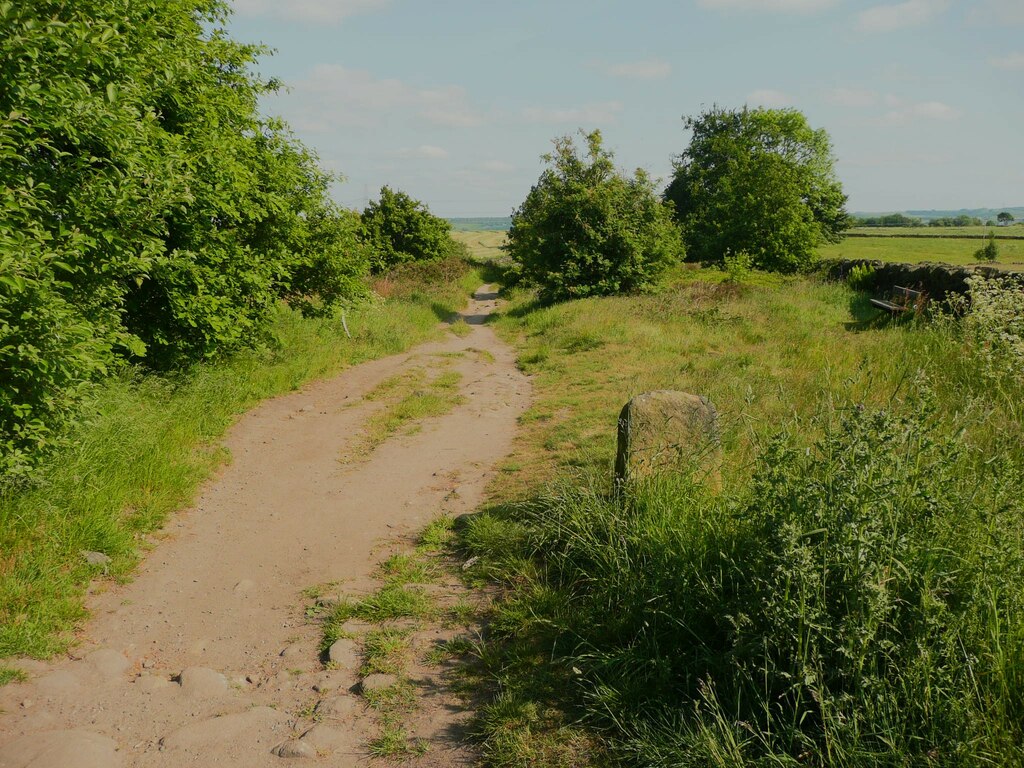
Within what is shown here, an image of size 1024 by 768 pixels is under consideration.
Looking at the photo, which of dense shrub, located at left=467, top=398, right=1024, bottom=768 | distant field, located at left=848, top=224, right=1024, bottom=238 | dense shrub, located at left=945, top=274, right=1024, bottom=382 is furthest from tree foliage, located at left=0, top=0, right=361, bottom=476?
distant field, located at left=848, top=224, right=1024, bottom=238

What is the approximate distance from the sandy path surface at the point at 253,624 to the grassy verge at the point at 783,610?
862 millimetres

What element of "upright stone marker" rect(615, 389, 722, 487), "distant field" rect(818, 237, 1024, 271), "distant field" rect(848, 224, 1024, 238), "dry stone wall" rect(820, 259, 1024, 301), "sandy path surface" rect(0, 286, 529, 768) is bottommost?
"sandy path surface" rect(0, 286, 529, 768)

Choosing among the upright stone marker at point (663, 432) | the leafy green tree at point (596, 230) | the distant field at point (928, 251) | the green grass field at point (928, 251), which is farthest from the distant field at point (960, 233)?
the upright stone marker at point (663, 432)

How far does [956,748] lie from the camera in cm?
253

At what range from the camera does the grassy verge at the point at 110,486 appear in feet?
15.2

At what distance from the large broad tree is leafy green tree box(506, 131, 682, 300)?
7.57 m

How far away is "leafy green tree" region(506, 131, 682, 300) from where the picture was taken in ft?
72.5

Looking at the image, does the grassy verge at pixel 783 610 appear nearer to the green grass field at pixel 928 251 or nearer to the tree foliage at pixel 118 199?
the tree foliage at pixel 118 199

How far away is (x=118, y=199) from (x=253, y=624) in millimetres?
4096

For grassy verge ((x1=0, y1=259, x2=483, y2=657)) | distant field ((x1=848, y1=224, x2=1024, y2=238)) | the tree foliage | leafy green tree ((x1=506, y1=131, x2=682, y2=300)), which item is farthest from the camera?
distant field ((x1=848, y1=224, x2=1024, y2=238))

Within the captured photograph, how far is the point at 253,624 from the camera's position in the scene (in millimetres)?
4906

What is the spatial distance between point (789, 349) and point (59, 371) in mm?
11608

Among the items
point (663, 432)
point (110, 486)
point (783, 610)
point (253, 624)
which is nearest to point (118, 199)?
point (110, 486)

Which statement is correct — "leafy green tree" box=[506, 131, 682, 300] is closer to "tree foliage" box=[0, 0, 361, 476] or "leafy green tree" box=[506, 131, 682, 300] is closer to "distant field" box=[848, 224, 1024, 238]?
"tree foliage" box=[0, 0, 361, 476]
